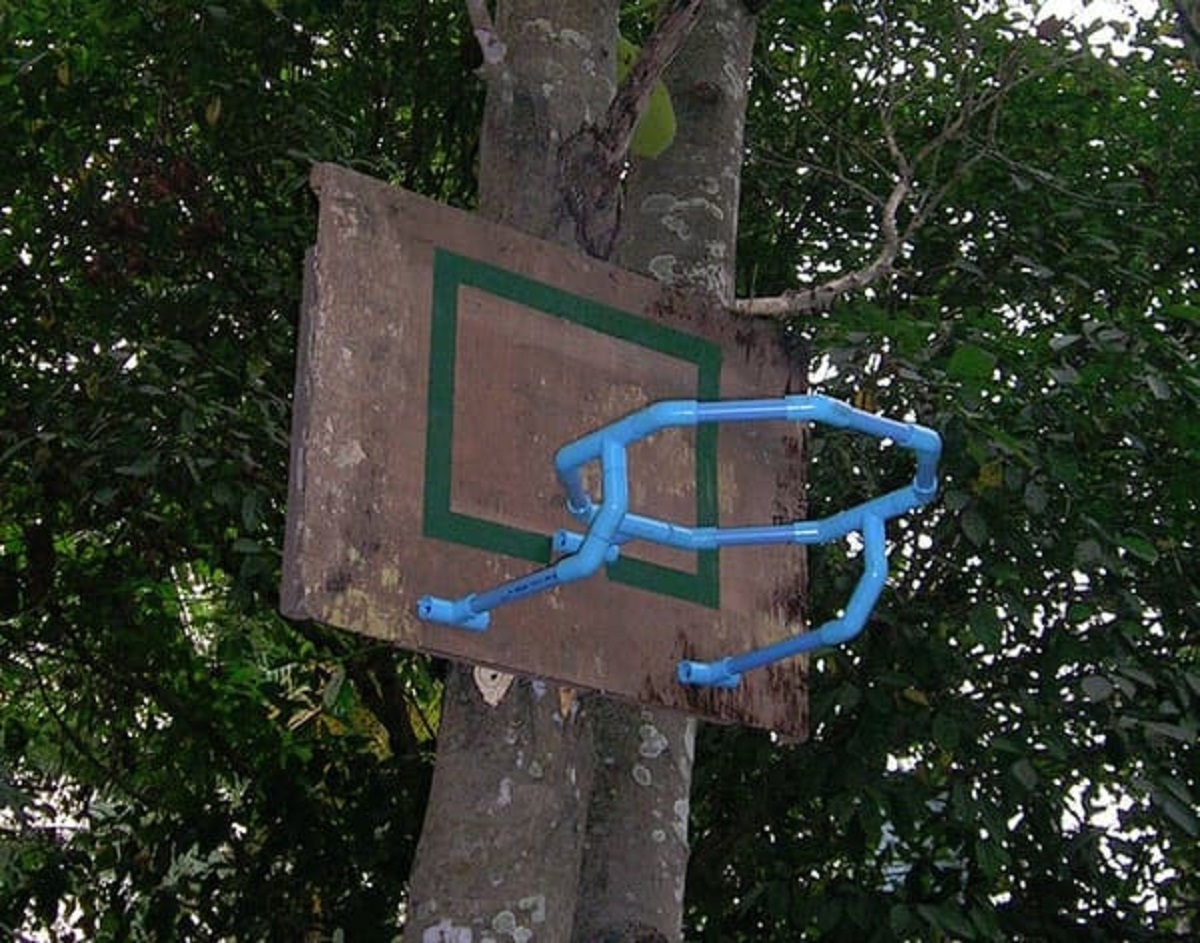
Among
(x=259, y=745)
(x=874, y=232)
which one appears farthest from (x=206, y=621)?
(x=874, y=232)

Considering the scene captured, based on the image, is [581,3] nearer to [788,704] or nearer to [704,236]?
[704,236]

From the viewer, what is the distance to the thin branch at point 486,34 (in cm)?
264

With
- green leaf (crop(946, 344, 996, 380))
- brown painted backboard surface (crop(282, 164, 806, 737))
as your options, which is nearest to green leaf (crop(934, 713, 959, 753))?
green leaf (crop(946, 344, 996, 380))

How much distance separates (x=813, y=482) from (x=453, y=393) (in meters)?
2.26

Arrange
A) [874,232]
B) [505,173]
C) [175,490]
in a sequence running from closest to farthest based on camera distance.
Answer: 1. [505,173]
2. [175,490]
3. [874,232]

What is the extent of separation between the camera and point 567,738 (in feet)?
8.20

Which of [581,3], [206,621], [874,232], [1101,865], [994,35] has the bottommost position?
[1101,865]

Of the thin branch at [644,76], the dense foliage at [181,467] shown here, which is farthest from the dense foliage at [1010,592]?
the dense foliage at [181,467]

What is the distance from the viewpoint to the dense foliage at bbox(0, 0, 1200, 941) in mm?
4137

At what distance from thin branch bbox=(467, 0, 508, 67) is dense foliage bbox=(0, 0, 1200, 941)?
1327mm

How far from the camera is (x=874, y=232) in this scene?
5570 mm

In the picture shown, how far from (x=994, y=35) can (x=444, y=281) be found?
3.67 meters

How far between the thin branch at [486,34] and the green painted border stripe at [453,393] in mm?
457

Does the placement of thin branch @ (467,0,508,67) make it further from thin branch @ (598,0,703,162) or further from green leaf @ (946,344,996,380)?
green leaf @ (946,344,996,380)
